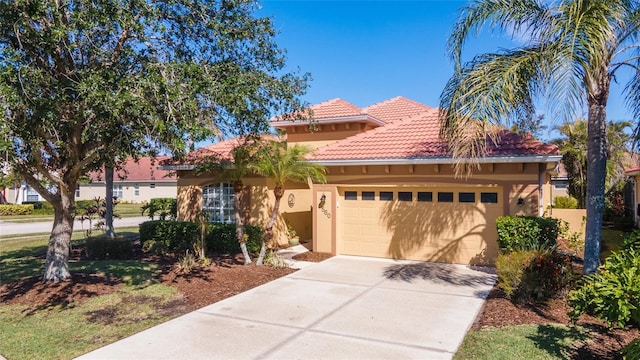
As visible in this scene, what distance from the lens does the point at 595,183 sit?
825 centimetres

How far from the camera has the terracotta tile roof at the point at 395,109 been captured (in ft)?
61.6

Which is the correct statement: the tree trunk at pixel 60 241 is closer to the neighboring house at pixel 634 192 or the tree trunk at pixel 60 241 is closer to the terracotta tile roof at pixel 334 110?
the terracotta tile roof at pixel 334 110

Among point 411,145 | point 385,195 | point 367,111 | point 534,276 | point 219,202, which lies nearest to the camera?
point 534,276

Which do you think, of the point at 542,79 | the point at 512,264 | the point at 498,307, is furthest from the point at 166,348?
the point at 542,79

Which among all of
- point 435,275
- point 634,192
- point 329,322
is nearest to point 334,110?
point 435,275

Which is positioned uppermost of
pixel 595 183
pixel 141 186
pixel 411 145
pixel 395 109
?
pixel 395 109

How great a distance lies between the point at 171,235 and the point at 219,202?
7.21ft

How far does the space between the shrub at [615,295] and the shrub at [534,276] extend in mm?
2965

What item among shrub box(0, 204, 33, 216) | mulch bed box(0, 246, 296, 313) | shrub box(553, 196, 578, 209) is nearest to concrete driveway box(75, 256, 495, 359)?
mulch bed box(0, 246, 296, 313)

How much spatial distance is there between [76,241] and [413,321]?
16327 millimetres

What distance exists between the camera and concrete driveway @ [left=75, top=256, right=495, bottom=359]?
624cm

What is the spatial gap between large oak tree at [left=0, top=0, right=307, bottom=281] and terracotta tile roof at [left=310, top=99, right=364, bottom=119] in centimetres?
637

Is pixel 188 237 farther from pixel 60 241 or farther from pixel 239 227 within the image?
pixel 60 241

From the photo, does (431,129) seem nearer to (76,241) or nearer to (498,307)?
(498,307)
